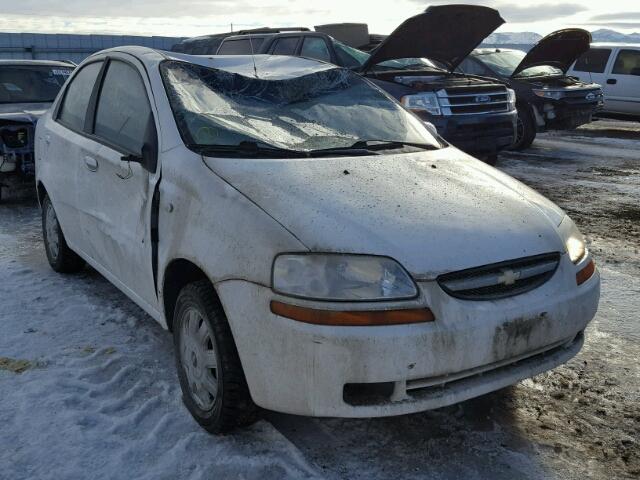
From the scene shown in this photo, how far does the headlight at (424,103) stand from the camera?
8.16 meters

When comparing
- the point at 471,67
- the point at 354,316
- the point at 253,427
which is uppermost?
the point at 471,67

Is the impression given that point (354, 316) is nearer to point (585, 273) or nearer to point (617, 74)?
point (585, 273)

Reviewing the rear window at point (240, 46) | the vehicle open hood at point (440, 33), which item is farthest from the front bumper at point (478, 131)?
the rear window at point (240, 46)

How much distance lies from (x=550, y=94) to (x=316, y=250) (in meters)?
9.83

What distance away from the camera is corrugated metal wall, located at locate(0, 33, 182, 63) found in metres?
17.5

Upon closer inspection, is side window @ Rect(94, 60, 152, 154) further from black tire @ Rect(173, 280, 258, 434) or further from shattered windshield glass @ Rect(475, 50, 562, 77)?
shattered windshield glass @ Rect(475, 50, 562, 77)

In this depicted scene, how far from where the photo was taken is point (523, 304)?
2.52m

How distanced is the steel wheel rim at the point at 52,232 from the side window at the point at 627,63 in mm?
13672

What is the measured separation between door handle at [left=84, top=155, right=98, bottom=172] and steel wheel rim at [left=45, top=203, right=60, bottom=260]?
99 cm

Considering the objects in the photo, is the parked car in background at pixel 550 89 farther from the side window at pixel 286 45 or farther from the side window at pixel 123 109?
the side window at pixel 123 109

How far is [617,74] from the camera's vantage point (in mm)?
14930

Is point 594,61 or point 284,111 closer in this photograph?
point 284,111

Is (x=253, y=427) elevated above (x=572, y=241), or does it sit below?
below

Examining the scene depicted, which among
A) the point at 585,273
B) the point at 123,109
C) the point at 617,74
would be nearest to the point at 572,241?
the point at 585,273
